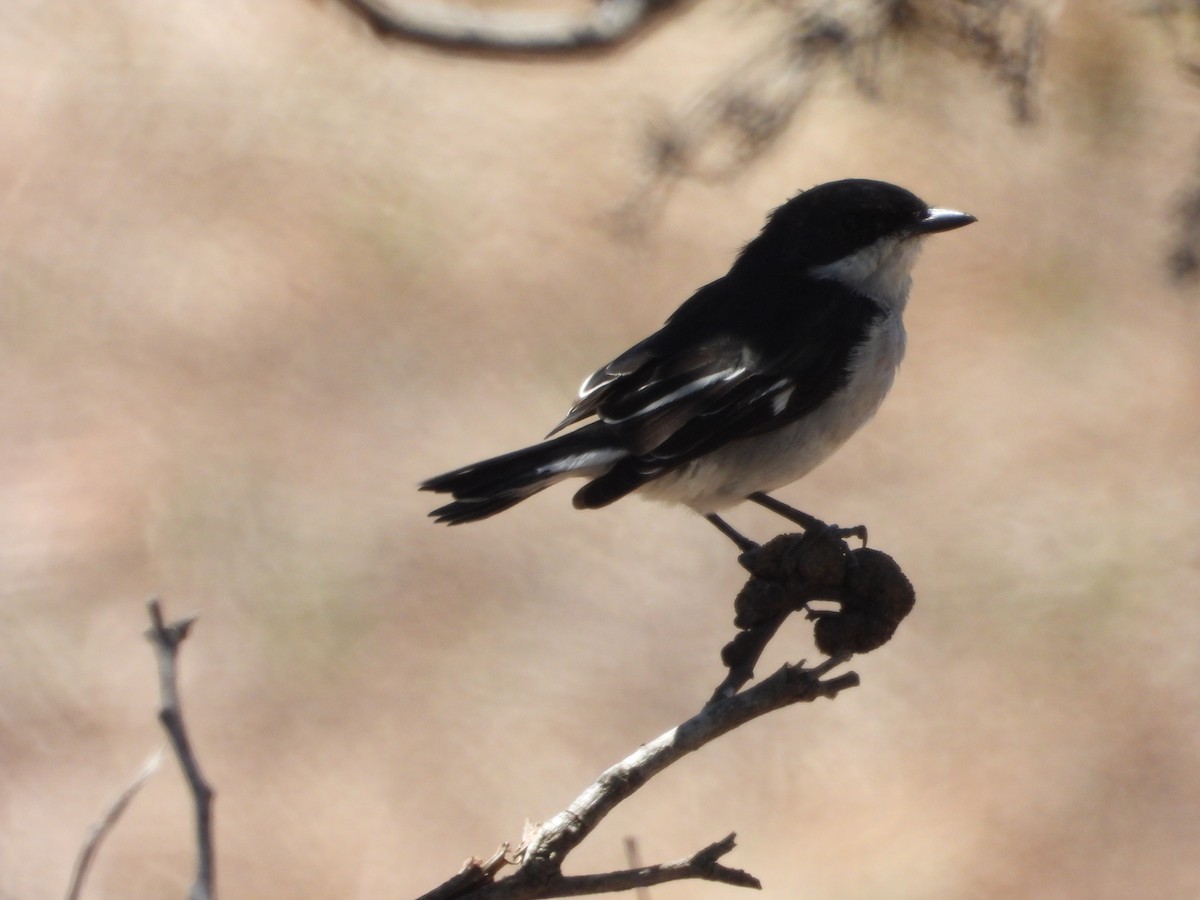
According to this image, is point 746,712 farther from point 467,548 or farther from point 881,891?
point 467,548

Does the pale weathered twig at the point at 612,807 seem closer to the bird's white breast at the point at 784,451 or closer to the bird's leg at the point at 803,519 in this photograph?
the bird's leg at the point at 803,519

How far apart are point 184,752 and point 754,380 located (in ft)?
7.21

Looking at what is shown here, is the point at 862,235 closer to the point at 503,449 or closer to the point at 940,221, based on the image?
the point at 940,221

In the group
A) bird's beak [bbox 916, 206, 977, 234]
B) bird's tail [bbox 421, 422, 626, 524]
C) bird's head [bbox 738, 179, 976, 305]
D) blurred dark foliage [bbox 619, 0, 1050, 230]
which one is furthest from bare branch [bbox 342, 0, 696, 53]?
bird's tail [bbox 421, 422, 626, 524]

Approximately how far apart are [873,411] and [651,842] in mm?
2296

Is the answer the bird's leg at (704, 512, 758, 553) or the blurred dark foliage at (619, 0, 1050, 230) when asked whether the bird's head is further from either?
the bird's leg at (704, 512, 758, 553)

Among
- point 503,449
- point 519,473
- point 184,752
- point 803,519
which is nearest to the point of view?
point 184,752

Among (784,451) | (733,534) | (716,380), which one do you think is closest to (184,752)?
(716,380)

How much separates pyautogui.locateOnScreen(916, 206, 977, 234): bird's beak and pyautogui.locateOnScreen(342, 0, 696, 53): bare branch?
0.94 meters

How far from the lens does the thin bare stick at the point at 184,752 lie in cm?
224

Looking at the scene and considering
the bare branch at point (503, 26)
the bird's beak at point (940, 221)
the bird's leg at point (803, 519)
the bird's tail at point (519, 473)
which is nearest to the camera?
the bird's tail at point (519, 473)

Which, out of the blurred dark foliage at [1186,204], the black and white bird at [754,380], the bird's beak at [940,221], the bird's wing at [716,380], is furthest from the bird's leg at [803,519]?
the blurred dark foliage at [1186,204]

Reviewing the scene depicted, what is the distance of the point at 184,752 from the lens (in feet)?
7.40

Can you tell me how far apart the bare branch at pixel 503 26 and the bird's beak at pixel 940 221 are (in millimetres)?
942
